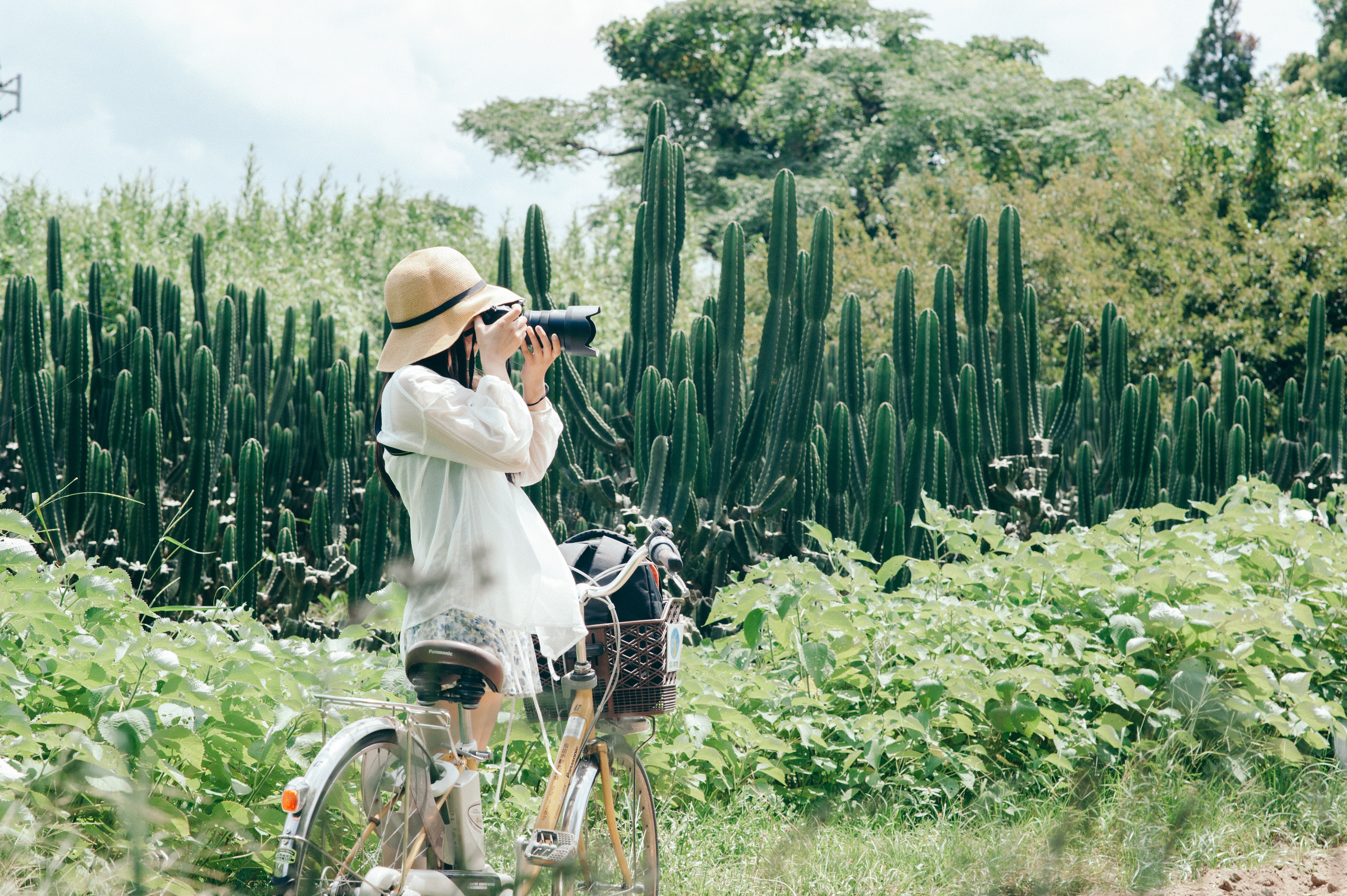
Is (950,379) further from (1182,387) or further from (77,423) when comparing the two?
(77,423)

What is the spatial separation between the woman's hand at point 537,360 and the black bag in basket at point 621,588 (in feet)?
1.17

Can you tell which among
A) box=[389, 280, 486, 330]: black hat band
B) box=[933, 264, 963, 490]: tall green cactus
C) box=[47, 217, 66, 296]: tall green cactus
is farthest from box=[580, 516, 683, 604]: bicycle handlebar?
box=[47, 217, 66, 296]: tall green cactus

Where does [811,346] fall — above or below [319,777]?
above

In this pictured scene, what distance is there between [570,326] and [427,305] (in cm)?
30

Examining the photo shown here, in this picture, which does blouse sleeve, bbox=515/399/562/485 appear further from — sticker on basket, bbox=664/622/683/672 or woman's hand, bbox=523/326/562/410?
sticker on basket, bbox=664/622/683/672

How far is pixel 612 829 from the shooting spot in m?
2.27

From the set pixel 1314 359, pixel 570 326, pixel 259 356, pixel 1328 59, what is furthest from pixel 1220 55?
pixel 570 326

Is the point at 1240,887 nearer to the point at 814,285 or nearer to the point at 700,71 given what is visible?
the point at 814,285

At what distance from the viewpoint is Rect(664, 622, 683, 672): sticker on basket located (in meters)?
2.21

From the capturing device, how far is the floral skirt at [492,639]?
196 cm

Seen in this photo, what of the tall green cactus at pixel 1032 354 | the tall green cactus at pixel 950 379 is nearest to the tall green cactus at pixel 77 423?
the tall green cactus at pixel 950 379

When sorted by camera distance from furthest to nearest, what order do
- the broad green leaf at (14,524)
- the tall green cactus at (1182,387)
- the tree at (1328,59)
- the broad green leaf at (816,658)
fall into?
the tree at (1328,59) → the tall green cactus at (1182,387) → the broad green leaf at (816,658) → the broad green leaf at (14,524)

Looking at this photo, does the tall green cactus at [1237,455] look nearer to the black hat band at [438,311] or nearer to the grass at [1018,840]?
the grass at [1018,840]

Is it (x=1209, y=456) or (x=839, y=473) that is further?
(x=1209, y=456)
